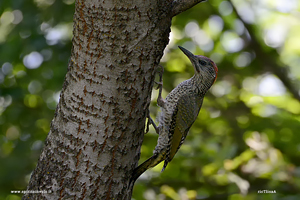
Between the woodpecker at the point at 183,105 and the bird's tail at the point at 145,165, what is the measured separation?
15 cm

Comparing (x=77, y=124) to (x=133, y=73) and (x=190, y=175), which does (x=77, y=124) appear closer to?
(x=133, y=73)

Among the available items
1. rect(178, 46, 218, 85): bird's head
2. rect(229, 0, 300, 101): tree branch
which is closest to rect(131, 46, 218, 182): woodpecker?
rect(178, 46, 218, 85): bird's head

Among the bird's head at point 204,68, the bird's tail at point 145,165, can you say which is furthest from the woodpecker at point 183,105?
the bird's tail at point 145,165

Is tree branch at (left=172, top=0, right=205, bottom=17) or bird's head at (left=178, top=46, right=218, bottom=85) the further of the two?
bird's head at (left=178, top=46, right=218, bottom=85)

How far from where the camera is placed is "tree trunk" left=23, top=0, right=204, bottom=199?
72.6 inches

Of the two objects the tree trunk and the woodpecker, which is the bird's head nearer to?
the woodpecker

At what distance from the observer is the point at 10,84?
3410 millimetres

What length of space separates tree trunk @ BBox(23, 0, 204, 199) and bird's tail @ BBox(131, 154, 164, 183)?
0.56 ft

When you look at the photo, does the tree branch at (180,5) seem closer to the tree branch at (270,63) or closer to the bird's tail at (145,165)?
the bird's tail at (145,165)

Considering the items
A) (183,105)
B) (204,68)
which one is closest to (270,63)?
(204,68)

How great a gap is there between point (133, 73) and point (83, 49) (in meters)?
0.31

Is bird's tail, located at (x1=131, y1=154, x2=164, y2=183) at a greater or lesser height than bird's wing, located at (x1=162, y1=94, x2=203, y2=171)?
lesser

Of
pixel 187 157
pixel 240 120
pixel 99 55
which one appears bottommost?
pixel 187 157

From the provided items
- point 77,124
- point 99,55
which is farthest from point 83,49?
point 77,124
